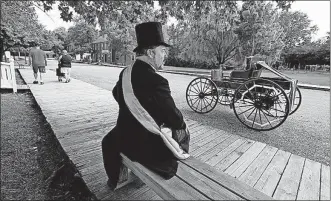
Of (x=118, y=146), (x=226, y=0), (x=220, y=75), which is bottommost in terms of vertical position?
(x=118, y=146)

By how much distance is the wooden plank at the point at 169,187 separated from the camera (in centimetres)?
145

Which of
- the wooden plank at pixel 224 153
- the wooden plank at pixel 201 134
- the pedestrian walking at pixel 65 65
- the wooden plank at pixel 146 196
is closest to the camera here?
the wooden plank at pixel 146 196

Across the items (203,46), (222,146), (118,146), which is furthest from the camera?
(203,46)

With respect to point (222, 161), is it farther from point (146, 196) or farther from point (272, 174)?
point (146, 196)

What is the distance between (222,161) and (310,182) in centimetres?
95

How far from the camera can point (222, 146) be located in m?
3.21

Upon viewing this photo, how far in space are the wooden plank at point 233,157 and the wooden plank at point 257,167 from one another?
9.1 inches

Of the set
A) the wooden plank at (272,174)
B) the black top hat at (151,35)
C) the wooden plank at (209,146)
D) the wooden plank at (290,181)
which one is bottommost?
the wooden plank at (209,146)

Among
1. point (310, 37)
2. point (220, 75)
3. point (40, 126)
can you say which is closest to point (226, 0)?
point (220, 75)

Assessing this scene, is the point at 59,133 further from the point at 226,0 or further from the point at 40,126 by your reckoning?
the point at 226,0

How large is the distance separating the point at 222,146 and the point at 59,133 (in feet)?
9.11

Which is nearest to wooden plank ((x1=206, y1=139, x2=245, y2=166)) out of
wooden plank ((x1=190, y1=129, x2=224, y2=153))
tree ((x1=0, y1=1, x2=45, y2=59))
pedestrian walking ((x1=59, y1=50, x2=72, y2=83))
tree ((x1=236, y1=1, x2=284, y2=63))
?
wooden plank ((x1=190, y1=129, x2=224, y2=153))

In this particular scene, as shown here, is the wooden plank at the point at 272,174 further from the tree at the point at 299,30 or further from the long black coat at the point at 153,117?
the tree at the point at 299,30

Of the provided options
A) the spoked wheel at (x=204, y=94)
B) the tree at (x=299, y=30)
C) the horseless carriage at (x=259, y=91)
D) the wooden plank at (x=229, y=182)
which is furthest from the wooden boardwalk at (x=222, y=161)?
the tree at (x=299, y=30)
